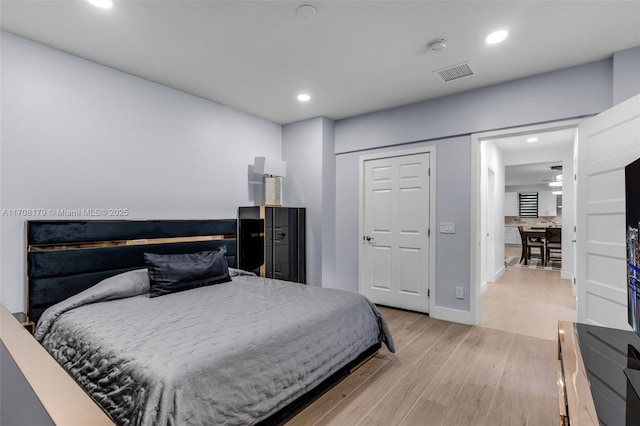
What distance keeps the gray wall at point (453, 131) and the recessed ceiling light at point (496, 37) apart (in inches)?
36.4

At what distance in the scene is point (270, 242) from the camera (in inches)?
155

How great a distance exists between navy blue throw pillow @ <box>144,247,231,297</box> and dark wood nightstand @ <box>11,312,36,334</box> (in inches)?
30.9

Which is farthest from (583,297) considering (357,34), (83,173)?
(83,173)

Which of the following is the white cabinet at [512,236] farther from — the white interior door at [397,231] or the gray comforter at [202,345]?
the gray comforter at [202,345]

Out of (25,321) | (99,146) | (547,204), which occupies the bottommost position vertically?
(25,321)

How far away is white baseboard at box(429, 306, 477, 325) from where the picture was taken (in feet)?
11.5

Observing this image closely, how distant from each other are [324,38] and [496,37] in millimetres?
1327

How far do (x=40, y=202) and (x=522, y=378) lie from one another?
394cm

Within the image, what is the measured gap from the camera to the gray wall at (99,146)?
2.39 metres

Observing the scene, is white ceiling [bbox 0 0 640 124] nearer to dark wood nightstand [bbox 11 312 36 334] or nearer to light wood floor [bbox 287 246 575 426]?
dark wood nightstand [bbox 11 312 36 334]

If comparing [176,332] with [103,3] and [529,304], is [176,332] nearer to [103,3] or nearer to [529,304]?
[103,3]

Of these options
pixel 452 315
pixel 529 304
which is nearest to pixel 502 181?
pixel 529 304

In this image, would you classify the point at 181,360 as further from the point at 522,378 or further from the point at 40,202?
the point at 522,378

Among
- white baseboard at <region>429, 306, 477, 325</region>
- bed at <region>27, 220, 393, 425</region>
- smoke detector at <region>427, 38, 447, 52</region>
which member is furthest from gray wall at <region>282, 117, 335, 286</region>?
smoke detector at <region>427, 38, 447, 52</region>
